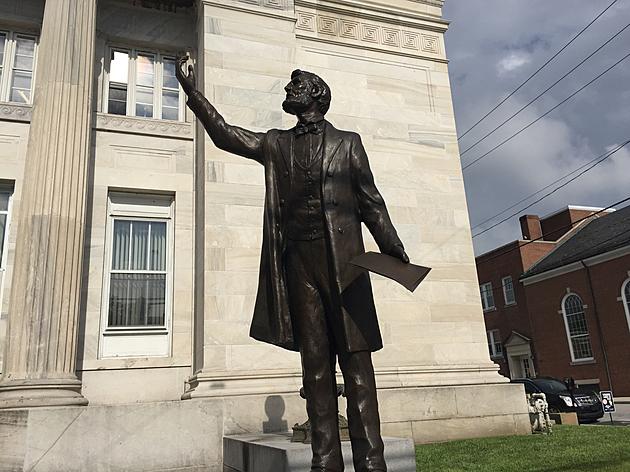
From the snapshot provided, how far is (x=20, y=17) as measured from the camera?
1229 centimetres

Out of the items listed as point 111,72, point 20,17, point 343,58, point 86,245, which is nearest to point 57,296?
point 86,245

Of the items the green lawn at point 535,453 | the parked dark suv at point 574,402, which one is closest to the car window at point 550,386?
the parked dark suv at point 574,402

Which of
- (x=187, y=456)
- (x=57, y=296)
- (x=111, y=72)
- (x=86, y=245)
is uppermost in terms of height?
(x=111, y=72)

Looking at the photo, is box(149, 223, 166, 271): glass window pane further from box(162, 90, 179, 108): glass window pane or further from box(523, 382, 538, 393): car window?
box(523, 382, 538, 393): car window

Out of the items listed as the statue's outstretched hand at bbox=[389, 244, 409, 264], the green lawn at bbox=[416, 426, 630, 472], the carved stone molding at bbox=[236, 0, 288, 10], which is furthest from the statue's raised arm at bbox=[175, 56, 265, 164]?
the carved stone molding at bbox=[236, 0, 288, 10]

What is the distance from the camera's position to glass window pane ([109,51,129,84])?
12820mm

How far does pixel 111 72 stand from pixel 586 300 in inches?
1268

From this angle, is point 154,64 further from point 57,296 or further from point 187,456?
point 187,456

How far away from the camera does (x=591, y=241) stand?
37.5m

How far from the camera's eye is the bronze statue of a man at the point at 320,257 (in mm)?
3846

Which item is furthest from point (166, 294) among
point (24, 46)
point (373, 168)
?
point (24, 46)

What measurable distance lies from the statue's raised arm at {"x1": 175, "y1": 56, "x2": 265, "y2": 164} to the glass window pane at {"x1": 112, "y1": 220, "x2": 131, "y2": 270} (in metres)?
7.90

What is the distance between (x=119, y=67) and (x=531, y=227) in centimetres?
4043

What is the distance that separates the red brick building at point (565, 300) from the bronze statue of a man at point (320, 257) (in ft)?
93.9
